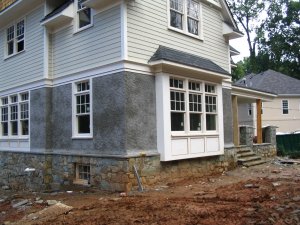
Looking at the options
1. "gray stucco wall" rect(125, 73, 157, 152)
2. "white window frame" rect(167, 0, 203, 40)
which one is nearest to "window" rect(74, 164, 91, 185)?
"gray stucco wall" rect(125, 73, 157, 152)

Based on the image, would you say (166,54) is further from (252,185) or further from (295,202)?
(295,202)

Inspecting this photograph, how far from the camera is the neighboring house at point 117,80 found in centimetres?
1114

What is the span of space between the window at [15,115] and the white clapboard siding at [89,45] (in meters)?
2.54

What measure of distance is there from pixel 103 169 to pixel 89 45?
4.15 meters

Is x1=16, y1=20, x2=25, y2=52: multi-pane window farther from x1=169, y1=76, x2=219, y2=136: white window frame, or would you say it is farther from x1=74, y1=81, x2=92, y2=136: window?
x1=169, y1=76, x2=219, y2=136: white window frame

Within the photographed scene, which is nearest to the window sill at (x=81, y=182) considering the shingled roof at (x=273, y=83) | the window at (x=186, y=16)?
the window at (x=186, y=16)

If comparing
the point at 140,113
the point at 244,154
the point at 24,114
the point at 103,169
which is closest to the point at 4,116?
the point at 24,114

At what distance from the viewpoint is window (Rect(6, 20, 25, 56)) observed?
1567cm

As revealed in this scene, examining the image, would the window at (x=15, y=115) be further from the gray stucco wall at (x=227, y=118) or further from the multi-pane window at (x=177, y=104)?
the gray stucco wall at (x=227, y=118)

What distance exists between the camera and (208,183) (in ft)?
38.3

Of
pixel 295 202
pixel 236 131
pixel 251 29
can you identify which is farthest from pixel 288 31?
pixel 295 202

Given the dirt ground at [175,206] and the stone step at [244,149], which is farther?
the stone step at [244,149]

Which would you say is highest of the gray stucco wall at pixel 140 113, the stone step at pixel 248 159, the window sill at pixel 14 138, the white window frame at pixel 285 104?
the white window frame at pixel 285 104

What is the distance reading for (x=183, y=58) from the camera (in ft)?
41.0
